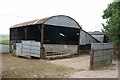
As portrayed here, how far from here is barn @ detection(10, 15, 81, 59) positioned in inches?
772

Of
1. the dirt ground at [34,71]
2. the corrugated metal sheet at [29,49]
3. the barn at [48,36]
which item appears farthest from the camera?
the barn at [48,36]

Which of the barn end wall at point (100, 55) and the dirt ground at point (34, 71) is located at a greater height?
the barn end wall at point (100, 55)

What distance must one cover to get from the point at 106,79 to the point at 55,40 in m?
16.7

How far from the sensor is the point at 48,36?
83.7ft

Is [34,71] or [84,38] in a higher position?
[84,38]

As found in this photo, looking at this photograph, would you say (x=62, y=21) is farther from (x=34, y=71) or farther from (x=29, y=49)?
(x=34, y=71)

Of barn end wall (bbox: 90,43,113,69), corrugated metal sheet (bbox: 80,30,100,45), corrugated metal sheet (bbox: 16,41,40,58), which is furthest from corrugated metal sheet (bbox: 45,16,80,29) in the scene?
barn end wall (bbox: 90,43,113,69)

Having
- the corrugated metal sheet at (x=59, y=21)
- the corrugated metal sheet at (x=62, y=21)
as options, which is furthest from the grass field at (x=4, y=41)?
the corrugated metal sheet at (x=62, y=21)

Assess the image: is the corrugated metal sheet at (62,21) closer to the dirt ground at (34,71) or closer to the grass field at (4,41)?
the dirt ground at (34,71)

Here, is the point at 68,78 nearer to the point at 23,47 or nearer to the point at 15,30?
the point at 23,47

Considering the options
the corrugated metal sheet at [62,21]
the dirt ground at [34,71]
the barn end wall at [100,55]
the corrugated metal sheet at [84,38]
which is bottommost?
the dirt ground at [34,71]

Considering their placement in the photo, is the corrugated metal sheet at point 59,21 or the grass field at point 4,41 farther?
the grass field at point 4,41

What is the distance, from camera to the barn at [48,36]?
19609 mm

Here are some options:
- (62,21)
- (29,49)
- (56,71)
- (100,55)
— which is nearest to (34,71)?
(56,71)
